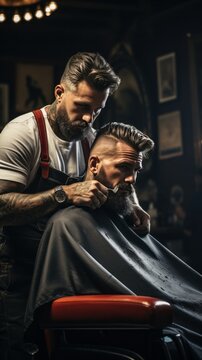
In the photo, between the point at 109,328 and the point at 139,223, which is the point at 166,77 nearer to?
the point at 139,223

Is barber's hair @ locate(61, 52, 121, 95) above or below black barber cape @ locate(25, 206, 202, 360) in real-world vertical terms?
above

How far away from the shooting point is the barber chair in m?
2.12

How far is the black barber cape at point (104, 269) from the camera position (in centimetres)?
238

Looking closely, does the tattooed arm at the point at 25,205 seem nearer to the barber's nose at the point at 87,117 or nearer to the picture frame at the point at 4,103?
the barber's nose at the point at 87,117

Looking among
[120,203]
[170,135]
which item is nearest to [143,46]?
[170,135]

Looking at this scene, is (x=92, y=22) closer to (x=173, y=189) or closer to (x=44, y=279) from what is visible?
(x=173, y=189)

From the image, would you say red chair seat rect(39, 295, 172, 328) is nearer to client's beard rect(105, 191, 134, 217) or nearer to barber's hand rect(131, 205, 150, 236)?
client's beard rect(105, 191, 134, 217)

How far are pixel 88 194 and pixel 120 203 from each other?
0.24m

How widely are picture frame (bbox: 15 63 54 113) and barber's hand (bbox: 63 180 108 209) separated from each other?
6474 mm

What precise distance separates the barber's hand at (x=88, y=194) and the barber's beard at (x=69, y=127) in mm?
367

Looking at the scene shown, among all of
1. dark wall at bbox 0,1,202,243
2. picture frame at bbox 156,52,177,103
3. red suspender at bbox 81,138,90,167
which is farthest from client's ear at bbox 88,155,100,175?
picture frame at bbox 156,52,177,103

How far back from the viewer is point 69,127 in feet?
9.45

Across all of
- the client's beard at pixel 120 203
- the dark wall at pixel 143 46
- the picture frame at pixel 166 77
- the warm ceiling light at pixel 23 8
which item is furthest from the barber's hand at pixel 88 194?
the picture frame at pixel 166 77

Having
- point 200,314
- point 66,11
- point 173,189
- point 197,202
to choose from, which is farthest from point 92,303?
point 66,11
